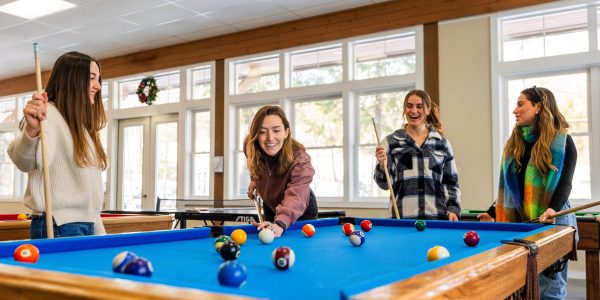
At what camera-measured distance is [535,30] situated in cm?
563

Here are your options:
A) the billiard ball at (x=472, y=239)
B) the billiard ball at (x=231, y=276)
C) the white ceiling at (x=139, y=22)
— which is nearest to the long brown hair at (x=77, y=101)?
the billiard ball at (x=231, y=276)

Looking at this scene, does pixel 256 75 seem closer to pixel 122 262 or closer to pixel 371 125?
pixel 371 125

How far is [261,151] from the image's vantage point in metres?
2.85

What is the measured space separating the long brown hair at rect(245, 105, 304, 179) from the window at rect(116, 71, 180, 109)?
5814 millimetres

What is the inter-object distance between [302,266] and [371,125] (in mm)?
5303

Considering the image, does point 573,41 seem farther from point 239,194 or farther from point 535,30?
point 239,194

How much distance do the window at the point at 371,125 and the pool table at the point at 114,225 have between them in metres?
3.09

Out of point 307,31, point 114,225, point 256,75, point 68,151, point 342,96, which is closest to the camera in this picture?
point 68,151

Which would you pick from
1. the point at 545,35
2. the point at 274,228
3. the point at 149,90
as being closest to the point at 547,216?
the point at 274,228

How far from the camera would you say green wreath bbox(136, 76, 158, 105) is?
8.32 metres

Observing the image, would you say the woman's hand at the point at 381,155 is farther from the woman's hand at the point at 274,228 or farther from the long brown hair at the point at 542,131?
the woman's hand at the point at 274,228

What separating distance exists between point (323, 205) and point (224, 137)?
187cm

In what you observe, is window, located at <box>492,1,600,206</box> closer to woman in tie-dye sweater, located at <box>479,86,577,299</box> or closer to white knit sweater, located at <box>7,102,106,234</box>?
woman in tie-dye sweater, located at <box>479,86,577,299</box>

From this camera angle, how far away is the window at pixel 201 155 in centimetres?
805
